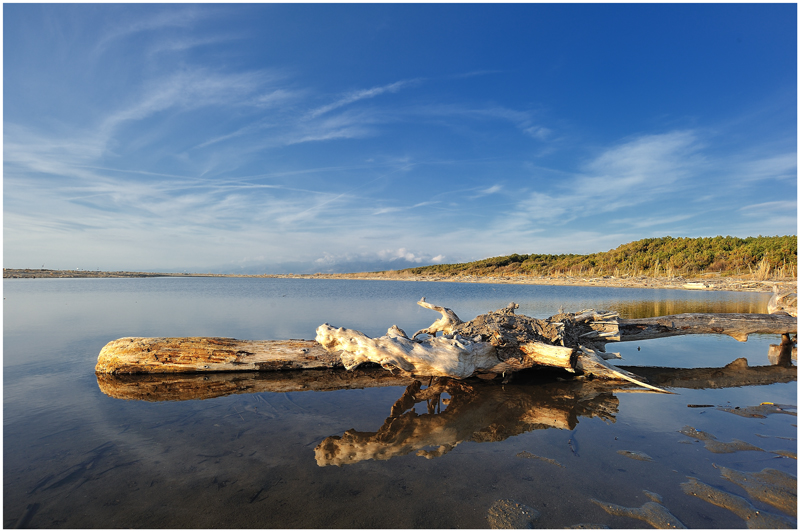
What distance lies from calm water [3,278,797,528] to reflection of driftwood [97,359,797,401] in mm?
130

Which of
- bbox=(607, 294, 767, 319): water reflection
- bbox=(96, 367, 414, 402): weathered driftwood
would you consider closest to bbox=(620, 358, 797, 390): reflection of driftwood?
bbox=(96, 367, 414, 402): weathered driftwood

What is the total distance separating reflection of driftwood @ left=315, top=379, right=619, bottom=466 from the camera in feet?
14.5

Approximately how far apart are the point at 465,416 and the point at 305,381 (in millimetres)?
3466

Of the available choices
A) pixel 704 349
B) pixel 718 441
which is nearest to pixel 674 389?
pixel 718 441

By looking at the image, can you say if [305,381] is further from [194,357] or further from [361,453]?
[361,453]

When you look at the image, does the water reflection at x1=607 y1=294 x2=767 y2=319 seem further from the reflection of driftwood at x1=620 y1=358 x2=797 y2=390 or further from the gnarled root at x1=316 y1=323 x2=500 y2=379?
the gnarled root at x1=316 y1=323 x2=500 y2=379

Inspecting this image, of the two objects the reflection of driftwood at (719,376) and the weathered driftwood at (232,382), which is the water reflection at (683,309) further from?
the weathered driftwood at (232,382)

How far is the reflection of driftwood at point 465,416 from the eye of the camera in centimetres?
442

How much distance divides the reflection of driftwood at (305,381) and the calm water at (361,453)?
5.1 inches

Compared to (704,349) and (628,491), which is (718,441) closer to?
(628,491)

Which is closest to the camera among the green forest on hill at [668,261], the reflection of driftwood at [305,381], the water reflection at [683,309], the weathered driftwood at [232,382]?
the weathered driftwood at [232,382]

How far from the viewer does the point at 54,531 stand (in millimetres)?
3057

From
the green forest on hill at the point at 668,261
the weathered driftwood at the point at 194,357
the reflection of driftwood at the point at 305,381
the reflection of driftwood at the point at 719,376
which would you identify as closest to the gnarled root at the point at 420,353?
the reflection of driftwood at the point at 305,381

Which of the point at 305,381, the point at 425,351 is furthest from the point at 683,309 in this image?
the point at 305,381
